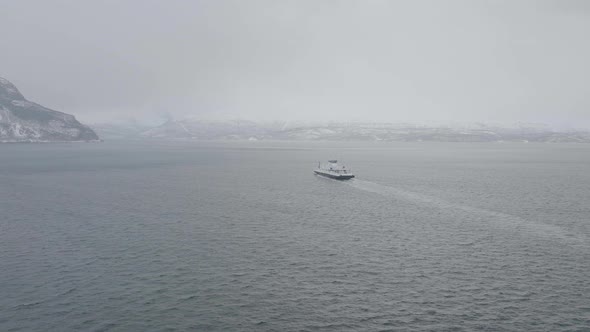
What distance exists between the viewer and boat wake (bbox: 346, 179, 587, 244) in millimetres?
93188

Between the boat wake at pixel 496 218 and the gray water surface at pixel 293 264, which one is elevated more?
the boat wake at pixel 496 218

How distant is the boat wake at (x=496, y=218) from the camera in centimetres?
9319

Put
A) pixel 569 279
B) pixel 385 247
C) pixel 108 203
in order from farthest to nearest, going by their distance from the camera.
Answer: pixel 108 203, pixel 385 247, pixel 569 279

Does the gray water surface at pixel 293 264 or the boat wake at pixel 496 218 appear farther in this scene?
the boat wake at pixel 496 218

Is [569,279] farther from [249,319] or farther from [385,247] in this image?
[249,319]

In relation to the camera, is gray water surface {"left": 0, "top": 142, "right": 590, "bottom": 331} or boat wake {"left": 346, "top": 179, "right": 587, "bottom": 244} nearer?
gray water surface {"left": 0, "top": 142, "right": 590, "bottom": 331}

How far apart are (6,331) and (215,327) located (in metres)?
26.1

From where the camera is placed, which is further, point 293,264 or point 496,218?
point 496,218

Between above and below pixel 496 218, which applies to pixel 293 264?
below

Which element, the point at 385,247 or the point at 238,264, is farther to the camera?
the point at 385,247

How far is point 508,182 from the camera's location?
190375 millimetres

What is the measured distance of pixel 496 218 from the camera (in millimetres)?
113188

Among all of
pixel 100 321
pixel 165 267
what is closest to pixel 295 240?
pixel 165 267

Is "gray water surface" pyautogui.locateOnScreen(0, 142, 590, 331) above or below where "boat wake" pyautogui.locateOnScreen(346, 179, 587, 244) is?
below
